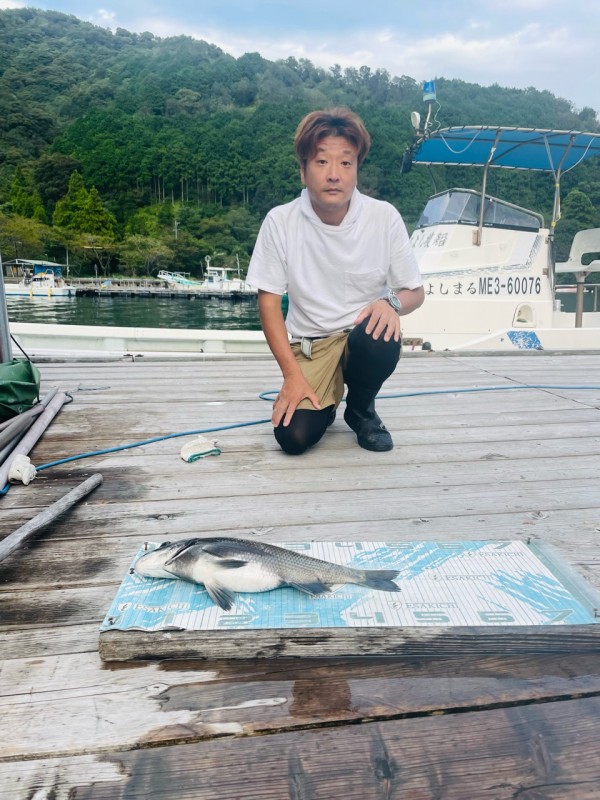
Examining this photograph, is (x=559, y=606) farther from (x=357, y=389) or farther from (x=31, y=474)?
(x=31, y=474)

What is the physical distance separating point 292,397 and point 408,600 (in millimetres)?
1041

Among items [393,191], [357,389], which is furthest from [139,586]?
[393,191]

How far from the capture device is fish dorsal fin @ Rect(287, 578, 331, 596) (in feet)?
3.60

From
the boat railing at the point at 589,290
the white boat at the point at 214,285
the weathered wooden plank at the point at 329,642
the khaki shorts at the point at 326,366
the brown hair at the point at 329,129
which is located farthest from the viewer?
the white boat at the point at 214,285

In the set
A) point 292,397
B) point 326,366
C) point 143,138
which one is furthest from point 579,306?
point 143,138

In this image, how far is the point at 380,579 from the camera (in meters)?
1.14

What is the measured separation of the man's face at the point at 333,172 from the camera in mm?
1989

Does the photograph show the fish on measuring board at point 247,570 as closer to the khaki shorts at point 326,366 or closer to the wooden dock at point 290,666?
the wooden dock at point 290,666

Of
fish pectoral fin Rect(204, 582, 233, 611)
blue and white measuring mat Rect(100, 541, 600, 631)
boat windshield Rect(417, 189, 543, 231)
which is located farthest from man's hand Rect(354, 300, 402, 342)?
boat windshield Rect(417, 189, 543, 231)

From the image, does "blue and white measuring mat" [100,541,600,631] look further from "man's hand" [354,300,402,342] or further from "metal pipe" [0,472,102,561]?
"man's hand" [354,300,402,342]

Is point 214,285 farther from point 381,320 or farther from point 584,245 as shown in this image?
point 381,320

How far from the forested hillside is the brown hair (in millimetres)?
56806

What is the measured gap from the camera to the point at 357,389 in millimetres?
2271

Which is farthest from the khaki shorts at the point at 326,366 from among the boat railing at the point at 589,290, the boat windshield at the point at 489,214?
the boat railing at the point at 589,290
